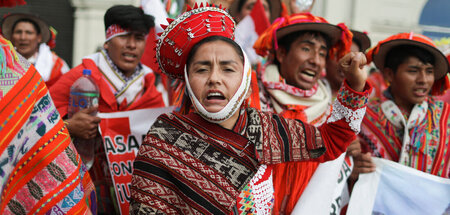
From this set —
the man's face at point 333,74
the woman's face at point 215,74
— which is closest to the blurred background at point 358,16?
the man's face at point 333,74

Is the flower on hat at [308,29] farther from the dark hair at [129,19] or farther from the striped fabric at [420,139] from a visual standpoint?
the dark hair at [129,19]

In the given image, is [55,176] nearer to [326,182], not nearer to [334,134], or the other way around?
[334,134]

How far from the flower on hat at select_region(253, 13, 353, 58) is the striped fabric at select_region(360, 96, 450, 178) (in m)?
0.58

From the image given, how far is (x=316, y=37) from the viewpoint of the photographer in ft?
10.7

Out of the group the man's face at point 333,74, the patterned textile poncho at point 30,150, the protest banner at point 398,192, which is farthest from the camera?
the man's face at point 333,74

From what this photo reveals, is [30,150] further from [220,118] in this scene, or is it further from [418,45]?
[418,45]

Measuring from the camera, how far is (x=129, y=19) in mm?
3467

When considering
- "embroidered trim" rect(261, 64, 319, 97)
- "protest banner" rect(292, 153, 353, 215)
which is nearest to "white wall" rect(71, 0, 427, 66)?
"embroidered trim" rect(261, 64, 319, 97)

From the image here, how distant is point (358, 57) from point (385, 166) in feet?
4.56

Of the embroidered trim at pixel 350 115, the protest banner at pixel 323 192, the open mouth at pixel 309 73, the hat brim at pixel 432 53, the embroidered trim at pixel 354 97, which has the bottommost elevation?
the protest banner at pixel 323 192

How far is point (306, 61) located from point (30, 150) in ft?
7.01

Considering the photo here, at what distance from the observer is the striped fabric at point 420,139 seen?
126 inches

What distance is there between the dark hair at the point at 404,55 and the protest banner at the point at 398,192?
825mm

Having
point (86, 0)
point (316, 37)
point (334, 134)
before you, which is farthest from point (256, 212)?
point (86, 0)
